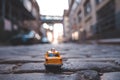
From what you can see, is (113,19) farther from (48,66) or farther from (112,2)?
(48,66)

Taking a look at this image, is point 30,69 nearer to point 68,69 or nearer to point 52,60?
point 68,69

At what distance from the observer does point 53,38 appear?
260ft

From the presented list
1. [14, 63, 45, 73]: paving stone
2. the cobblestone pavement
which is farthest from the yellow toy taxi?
[14, 63, 45, 73]: paving stone

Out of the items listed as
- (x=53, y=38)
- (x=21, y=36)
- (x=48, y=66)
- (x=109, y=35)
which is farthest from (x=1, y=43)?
(x=53, y=38)

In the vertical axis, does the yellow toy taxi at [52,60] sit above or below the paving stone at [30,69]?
above

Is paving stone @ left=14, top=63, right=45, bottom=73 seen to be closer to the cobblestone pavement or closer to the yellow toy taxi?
the cobblestone pavement

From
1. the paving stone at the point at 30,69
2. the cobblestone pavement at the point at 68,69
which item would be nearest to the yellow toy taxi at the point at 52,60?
the cobblestone pavement at the point at 68,69

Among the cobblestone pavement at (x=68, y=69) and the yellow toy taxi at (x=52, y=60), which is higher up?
the yellow toy taxi at (x=52, y=60)

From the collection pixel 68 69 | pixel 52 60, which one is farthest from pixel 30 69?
pixel 52 60

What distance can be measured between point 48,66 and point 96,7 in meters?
16.8

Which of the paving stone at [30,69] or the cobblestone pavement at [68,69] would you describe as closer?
the cobblestone pavement at [68,69]

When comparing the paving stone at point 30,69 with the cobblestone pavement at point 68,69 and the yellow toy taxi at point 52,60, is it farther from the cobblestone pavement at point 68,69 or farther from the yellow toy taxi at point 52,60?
the yellow toy taxi at point 52,60

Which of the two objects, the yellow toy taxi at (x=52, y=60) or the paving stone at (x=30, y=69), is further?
the paving stone at (x=30, y=69)

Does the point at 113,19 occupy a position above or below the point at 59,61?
above
